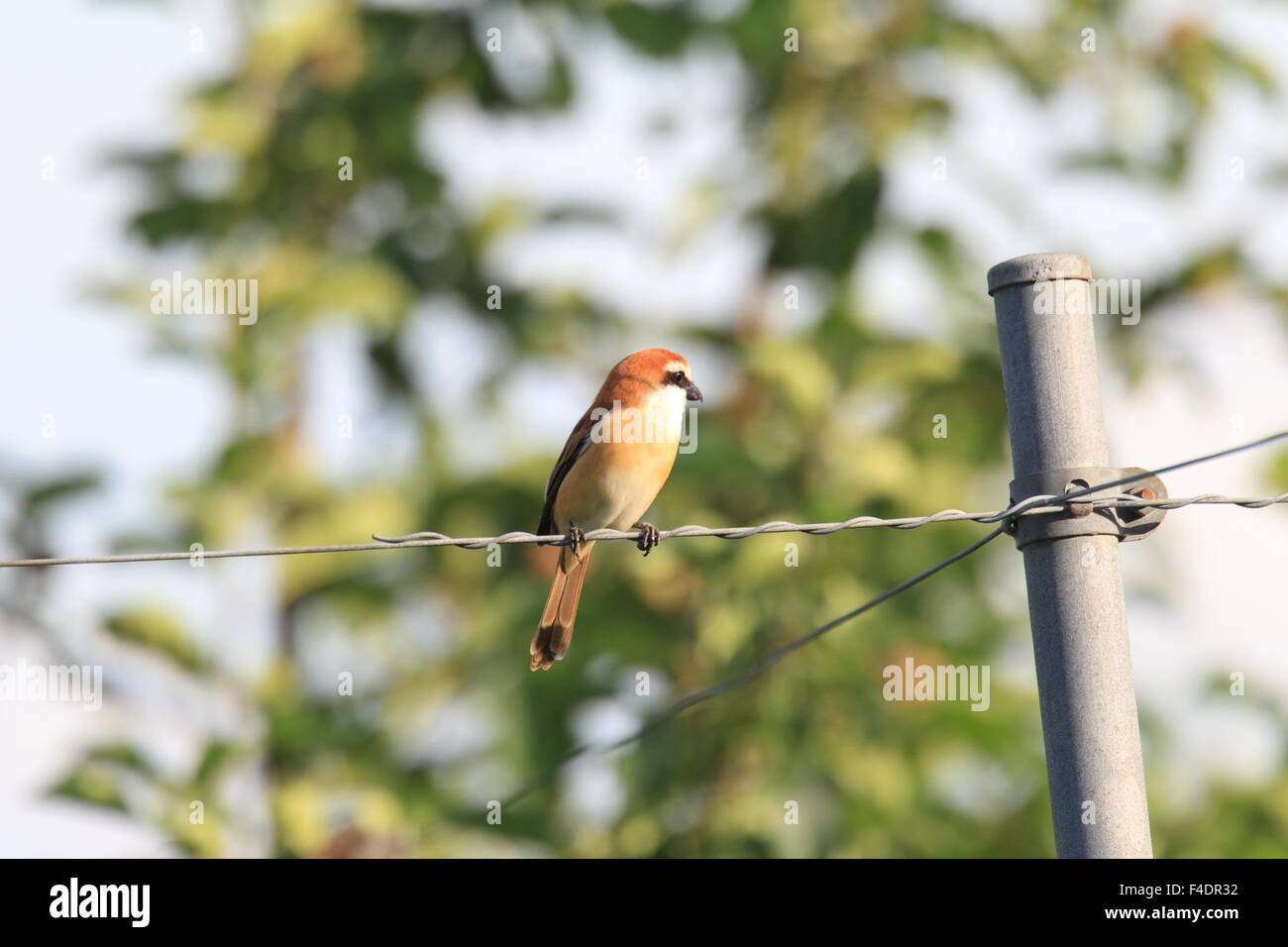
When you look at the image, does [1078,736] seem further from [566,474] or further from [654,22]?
[654,22]

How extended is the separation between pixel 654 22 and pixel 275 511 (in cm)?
322

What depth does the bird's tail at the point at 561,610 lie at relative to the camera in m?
6.39

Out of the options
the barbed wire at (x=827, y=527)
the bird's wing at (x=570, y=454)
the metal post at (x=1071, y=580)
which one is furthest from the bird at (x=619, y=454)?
the metal post at (x=1071, y=580)

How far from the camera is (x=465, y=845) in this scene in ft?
23.7

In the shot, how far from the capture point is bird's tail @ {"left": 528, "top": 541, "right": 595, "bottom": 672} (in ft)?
21.0

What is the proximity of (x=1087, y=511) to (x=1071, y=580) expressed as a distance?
16 centimetres

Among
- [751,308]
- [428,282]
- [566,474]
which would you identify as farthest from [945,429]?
[428,282]

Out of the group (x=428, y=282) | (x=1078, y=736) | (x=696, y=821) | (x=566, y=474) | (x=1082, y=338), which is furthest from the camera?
(x=428, y=282)

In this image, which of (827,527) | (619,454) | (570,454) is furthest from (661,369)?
(827,527)

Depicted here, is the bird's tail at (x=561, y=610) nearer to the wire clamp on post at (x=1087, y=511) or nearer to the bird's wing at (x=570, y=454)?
the bird's wing at (x=570, y=454)
